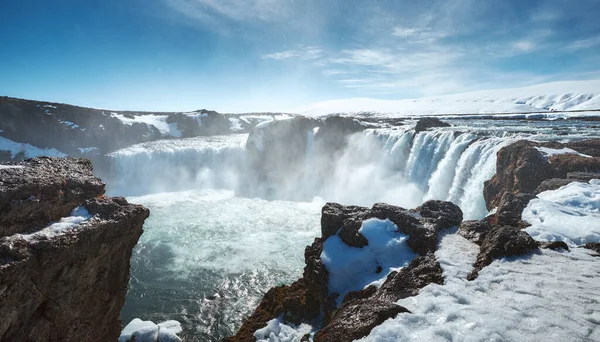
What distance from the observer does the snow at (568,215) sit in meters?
9.48

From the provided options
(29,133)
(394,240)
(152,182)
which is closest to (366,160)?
(394,240)

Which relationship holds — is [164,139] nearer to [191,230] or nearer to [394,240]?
[191,230]

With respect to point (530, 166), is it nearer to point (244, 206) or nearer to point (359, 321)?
point (359, 321)

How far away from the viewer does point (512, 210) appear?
40.3 feet

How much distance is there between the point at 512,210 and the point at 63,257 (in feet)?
49.9

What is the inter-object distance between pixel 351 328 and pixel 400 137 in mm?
30703

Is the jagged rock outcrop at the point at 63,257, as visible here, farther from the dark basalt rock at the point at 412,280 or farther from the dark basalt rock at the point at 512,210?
the dark basalt rock at the point at 512,210

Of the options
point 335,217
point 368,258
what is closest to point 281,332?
point 368,258

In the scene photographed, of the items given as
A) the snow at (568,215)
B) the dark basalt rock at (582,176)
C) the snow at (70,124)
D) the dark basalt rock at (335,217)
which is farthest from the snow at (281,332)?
the snow at (70,124)

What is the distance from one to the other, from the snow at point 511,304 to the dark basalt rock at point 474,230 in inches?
81.0

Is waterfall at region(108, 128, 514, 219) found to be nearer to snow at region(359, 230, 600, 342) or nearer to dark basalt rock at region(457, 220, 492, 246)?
dark basalt rock at region(457, 220, 492, 246)

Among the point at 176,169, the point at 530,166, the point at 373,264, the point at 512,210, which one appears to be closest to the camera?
the point at 373,264

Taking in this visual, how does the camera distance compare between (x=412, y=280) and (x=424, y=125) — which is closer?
(x=412, y=280)

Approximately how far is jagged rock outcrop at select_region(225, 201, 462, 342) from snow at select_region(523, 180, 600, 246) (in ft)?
8.53
